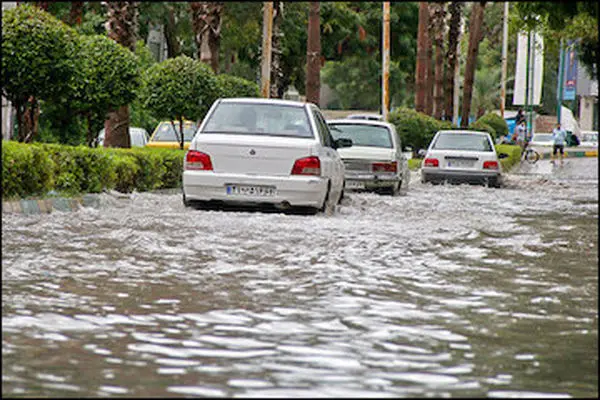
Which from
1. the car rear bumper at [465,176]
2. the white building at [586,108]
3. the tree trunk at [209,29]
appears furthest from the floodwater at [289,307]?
the white building at [586,108]

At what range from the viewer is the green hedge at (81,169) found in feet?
50.4

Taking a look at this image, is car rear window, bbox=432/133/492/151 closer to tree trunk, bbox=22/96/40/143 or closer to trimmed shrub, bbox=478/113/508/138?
tree trunk, bbox=22/96/40/143

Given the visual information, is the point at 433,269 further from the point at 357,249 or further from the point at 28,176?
the point at 28,176

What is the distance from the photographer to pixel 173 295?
9117 mm

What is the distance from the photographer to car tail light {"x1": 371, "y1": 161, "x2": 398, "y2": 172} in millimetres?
23594

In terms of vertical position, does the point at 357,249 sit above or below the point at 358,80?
below

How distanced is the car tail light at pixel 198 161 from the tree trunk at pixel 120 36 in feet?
32.9

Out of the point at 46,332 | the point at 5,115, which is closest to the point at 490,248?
the point at 46,332

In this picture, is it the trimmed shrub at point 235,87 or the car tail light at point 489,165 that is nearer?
the trimmed shrub at point 235,87

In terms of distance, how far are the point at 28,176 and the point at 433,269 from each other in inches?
251

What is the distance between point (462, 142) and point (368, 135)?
17.0 ft

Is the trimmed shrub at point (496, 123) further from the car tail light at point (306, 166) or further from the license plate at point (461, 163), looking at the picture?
the car tail light at point (306, 166)

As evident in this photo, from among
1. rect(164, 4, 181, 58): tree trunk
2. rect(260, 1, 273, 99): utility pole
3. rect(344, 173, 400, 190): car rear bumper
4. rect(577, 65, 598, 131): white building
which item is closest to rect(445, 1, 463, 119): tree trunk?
rect(164, 4, 181, 58): tree trunk

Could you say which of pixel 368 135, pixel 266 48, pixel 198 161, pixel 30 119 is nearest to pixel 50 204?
pixel 198 161
